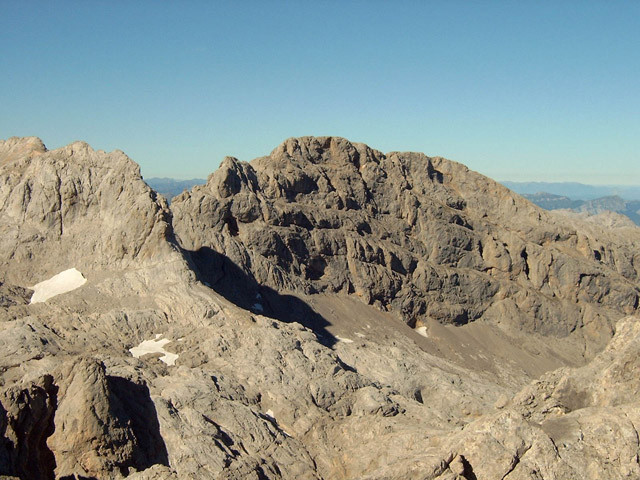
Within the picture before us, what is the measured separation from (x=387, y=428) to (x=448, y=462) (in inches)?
495

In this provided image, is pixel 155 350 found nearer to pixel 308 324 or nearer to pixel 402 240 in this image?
pixel 308 324

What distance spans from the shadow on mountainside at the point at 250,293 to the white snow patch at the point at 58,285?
58.7 ft

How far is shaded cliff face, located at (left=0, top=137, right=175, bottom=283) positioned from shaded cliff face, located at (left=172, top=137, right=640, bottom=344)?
1667 centimetres

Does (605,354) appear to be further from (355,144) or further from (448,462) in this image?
(355,144)

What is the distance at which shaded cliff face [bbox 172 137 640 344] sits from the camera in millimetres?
72875

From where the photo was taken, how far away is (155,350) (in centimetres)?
3875

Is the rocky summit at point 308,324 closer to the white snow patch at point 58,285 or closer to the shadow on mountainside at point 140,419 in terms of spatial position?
the shadow on mountainside at point 140,419

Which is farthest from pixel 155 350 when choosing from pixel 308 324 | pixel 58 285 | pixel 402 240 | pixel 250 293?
pixel 402 240

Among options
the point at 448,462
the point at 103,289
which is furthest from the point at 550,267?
the point at 448,462

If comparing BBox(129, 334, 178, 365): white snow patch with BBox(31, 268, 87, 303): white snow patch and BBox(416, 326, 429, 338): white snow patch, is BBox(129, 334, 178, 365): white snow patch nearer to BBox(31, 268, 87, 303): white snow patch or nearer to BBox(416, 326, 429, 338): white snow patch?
BBox(31, 268, 87, 303): white snow patch

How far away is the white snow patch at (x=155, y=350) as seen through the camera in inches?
1469

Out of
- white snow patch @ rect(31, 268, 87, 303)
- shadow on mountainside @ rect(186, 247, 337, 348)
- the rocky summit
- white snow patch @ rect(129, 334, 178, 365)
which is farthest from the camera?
shadow on mountainside @ rect(186, 247, 337, 348)

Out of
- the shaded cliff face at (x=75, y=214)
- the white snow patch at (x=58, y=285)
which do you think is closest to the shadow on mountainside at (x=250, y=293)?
the shaded cliff face at (x=75, y=214)

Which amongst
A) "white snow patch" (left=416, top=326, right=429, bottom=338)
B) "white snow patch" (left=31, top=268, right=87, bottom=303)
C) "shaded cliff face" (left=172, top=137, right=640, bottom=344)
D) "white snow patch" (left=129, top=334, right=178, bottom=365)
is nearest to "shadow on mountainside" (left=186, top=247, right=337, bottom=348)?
"shaded cliff face" (left=172, top=137, right=640, bottom=344)
